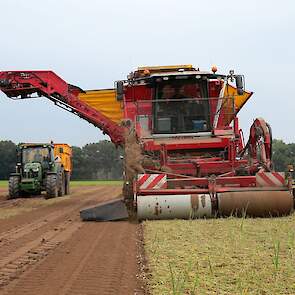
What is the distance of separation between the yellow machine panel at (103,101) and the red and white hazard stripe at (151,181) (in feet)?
21.6

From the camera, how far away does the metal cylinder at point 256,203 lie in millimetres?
8820

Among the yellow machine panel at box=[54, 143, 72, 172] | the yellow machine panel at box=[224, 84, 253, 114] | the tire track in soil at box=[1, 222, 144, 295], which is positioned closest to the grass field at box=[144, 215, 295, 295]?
the tire track in soil at box=[1, 222, 144, 295]

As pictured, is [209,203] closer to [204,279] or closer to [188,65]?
[204,279]

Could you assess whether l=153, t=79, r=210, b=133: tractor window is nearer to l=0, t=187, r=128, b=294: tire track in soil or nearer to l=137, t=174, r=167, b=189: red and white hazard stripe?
l=137, t=174, r=167, b=189: red and white hazard stripe

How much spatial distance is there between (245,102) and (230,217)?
418 cm

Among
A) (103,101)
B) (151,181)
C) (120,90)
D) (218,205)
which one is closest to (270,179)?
(218,205)

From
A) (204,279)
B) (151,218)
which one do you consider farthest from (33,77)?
(204,279)

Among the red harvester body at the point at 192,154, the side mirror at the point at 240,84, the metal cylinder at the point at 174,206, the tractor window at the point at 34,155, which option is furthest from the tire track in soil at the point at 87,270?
the tractor window at the point at 34,155

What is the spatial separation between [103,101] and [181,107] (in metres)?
4.90

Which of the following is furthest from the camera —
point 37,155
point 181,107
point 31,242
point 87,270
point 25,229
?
point 37,155

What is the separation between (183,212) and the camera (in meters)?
8.90

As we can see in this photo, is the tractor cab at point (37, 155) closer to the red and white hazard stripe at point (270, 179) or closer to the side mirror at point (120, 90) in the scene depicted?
the side mirror at point (120, 90)

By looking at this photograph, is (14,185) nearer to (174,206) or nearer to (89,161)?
(174,206)

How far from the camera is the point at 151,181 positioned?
940cm
